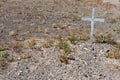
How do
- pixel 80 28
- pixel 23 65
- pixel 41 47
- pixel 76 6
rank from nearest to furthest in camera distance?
1. pixel 23 65
2. pixel 41 47
3. pixel 80 28
4. pixel 76 6

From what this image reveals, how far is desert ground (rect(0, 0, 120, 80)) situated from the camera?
29.9ft

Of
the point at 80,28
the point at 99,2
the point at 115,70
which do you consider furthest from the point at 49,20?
the point at 115,70

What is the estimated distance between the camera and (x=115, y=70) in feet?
30.5

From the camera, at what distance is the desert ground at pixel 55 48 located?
29.9ft

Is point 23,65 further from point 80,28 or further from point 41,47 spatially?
point 80,28

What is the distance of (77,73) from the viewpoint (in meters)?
9.07

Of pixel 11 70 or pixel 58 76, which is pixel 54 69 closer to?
pixel 58 76

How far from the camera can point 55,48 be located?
11.0 meters

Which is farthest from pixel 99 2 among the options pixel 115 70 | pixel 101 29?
pixel 115 70

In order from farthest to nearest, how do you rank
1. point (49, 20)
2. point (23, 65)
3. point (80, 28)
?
point (49, 20) → point (80, 28) → point (23, 65)

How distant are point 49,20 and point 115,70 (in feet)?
28.2

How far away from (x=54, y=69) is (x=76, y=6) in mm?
13243

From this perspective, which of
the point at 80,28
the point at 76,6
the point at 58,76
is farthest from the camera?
the point at 76,6

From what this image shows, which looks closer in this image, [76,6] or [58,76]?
[58,76]
